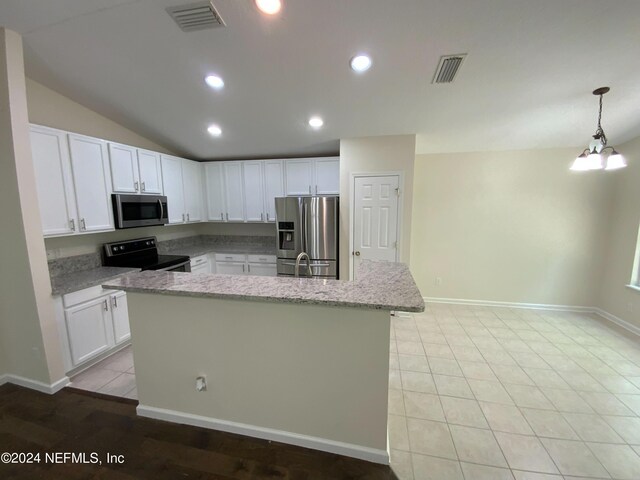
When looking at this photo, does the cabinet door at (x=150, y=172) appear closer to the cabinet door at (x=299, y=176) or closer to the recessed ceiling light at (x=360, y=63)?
the cabinet door at (x=299, y=176)

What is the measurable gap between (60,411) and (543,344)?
4773mm

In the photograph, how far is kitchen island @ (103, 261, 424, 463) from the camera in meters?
1.53

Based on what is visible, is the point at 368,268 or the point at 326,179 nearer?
the point at 368,268

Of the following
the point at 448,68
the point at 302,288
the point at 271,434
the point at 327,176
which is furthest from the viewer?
the point at 327,176

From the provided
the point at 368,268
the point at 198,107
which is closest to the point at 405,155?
the point at 368,268

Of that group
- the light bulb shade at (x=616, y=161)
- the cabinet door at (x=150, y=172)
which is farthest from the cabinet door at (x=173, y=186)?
the light bulb shade at (x=616, y=161)

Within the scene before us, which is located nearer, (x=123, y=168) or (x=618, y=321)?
(x=123, y=168)

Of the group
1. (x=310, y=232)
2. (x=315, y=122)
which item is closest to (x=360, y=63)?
(x=315, y=122)

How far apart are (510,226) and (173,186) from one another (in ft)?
16.9

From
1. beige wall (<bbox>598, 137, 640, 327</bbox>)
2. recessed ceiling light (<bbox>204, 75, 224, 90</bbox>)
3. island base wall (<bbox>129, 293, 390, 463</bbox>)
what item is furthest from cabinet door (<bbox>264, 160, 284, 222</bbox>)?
beige wall (<bbox>598, 137, 640, 327</bbox>)

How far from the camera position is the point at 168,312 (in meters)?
1.78

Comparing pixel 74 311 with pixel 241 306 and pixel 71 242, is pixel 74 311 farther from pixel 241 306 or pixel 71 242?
pixel 241 306

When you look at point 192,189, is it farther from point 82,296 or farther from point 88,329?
point 88,329

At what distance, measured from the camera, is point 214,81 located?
2.61m
